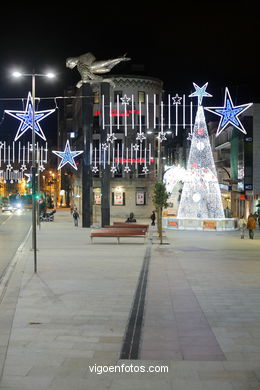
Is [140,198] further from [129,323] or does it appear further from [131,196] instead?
[129,323]

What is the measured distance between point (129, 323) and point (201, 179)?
29.1m

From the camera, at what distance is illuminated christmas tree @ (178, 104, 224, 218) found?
39.2 m

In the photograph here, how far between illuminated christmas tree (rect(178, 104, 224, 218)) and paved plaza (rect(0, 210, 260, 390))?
1823 cm

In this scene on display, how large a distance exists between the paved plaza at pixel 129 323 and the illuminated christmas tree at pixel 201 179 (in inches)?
718

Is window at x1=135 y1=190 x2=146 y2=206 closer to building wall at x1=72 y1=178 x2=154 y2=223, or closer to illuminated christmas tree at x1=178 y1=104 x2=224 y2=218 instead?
building wall at x1=72 y1=178 x2=154 y2=223

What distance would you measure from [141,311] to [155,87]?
53390mm

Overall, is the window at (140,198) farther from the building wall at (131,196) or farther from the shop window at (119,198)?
the shop window at (119,198)

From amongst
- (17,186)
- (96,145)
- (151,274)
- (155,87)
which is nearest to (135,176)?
(96,145)

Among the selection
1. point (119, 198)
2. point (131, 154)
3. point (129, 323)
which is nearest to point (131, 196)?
point (119, 198)

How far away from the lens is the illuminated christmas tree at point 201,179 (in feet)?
129

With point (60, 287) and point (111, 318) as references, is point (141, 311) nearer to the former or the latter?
point (111, 318)

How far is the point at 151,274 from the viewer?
1766 cm

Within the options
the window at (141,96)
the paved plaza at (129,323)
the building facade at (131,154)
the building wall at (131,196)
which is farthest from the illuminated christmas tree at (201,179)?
the window at (141,96)

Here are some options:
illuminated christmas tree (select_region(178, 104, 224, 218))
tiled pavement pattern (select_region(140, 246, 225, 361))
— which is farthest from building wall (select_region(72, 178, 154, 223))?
tiled pavement pattern (select_region(140, 246, 225, 361))
